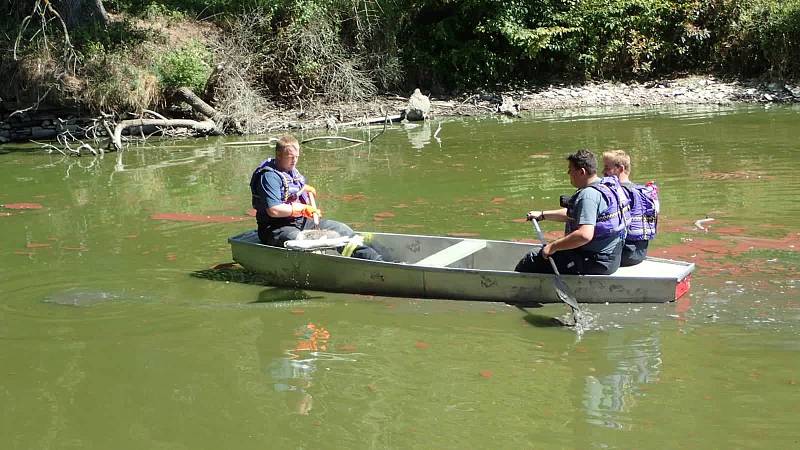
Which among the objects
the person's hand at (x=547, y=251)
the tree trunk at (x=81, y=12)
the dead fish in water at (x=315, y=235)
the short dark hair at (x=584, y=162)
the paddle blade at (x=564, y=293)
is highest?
the tree trunk at (x=81, y=12)

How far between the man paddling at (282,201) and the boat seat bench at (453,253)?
503 mm

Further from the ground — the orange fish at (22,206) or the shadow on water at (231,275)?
the orange fish at (22,206)

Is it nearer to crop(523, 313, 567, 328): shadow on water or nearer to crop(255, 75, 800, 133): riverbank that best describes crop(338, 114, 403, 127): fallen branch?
crop(255, 75, 800, 133): riverbank

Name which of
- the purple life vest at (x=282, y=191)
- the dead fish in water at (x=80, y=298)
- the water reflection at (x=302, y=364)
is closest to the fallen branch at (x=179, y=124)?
the dead fish in water at (x=80, y=298)

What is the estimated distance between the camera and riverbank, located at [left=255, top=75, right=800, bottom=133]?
74.0 feet

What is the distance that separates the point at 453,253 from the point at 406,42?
18.9m

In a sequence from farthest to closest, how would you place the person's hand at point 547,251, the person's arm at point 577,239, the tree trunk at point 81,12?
the tree trunk at point 81,12
the person's hand at point 547,251
the person's arm at point 577,239

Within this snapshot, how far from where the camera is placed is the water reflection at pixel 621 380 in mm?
5383

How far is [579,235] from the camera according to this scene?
22.7 ft

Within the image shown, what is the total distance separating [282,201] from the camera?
8148 millimetres

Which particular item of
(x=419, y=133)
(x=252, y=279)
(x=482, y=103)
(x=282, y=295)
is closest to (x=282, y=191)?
(x=282, y=295)

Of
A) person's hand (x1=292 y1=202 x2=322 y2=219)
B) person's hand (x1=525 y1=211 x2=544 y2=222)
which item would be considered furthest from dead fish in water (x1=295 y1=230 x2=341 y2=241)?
person's hand (x1=525 y1=211 x2=544 y2=222)

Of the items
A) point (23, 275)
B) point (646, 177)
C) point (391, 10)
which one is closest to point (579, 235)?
point (23, 275)

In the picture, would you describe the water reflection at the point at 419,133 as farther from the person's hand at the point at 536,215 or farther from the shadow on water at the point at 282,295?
the person's hand at the point at 536,215
